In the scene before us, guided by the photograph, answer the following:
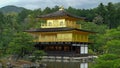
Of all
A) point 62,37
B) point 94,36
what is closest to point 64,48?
point 62,37

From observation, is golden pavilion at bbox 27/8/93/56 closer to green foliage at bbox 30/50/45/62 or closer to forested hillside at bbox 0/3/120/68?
forested hillside at bbox 0/3/120/68

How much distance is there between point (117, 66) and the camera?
44.2 feet

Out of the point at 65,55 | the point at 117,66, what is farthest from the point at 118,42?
the point at 65,55

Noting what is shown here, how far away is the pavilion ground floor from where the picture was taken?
139 ft

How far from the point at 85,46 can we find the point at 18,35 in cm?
1425

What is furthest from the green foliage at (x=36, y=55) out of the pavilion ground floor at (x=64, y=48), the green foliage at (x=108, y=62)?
the green foliage at (x=108, y=62)

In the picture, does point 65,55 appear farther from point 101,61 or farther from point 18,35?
point 101,61

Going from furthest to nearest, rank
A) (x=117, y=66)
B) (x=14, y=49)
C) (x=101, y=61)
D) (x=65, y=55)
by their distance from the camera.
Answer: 1. (x=65, y=55)
2. (x=14, y=49)
3. (x=101, y=61)
4. (x=117, y=66)

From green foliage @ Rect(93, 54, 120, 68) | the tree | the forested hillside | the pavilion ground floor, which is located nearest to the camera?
green foliage @ Rect(93, 54, 120, 68)

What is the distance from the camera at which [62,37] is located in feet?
143

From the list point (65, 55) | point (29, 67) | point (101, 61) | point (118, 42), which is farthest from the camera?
point (65, 55)

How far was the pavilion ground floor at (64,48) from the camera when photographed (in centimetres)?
4248

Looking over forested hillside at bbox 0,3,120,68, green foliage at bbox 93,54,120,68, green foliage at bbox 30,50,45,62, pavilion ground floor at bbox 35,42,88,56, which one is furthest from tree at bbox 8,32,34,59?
green foliage at bbox 93,54,120,68

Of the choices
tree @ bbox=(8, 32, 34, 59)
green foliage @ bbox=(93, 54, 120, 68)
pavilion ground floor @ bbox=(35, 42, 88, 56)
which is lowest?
pavilion ground floor @ bbox=(35, 42, 88, 56)
